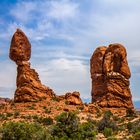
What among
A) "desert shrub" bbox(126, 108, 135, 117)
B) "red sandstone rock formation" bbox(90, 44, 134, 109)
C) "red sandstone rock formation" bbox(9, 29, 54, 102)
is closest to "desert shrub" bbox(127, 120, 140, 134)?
"desert shrub" bbox(126, 108, 135, 117)

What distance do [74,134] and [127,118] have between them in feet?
76.9

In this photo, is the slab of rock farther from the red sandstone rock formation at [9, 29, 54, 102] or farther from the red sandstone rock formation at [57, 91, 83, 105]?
the red sandstone rock formation at [9, 29, 54, 102]

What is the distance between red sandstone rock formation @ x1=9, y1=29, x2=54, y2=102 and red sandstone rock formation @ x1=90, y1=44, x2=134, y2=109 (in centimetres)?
776

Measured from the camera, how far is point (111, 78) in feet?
234

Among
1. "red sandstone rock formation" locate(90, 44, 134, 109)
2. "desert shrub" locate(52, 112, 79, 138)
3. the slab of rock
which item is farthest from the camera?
"red sandstone rock formation" locate(90, 44, 134, 109)

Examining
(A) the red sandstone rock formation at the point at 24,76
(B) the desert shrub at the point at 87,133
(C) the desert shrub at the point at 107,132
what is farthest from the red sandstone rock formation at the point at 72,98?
(B) the desert shrub at the point at 87,133

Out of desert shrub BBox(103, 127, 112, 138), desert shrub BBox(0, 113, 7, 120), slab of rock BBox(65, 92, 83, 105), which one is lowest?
desert shrub BBox(103, 127, 112, 138)

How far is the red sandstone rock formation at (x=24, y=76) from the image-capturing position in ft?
222

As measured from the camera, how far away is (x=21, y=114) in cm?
6162

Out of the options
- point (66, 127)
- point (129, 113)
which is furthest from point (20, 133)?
point (129, 113)

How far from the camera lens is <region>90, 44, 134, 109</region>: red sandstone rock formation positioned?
70.6 metres

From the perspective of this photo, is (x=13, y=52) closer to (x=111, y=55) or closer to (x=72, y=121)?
(x=111, y=55)

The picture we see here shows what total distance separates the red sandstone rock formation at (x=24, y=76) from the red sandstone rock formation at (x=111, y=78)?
7.76 m

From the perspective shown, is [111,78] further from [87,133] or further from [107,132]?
[87,133]
